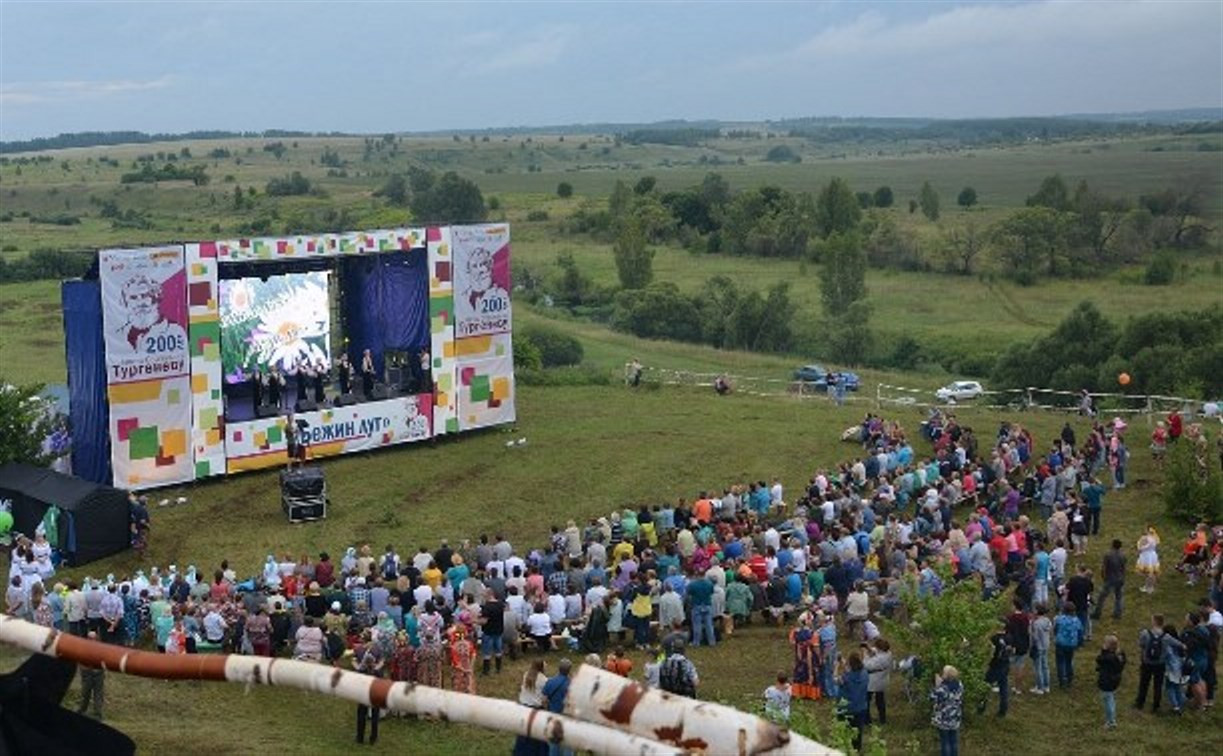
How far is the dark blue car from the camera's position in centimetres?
3625

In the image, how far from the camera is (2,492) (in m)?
23.4

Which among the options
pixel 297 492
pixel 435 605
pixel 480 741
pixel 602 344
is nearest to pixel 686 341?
pixel 602 344

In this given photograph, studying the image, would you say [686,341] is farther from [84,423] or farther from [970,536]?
[970,536]

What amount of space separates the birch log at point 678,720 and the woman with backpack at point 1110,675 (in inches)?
436

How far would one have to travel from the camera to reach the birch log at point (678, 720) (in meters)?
4.81

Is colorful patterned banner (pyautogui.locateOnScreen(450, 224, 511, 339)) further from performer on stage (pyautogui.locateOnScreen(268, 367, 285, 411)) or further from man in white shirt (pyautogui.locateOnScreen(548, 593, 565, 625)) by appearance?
man in white shirt (pyautogui.locateOnScreen(548, 593, 565, 625))

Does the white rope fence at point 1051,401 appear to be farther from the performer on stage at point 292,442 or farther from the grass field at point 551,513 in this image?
the performer on stage at point 292,442

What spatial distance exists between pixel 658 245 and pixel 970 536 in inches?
2744

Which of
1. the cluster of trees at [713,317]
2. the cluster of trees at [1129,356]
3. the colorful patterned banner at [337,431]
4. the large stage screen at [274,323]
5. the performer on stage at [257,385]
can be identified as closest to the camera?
the large stage screen at [274,323]

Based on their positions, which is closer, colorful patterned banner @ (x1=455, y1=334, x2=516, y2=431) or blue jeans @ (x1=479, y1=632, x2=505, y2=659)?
→ blue jeans @ (x1=479, y1=632, x2=505, y2=659)

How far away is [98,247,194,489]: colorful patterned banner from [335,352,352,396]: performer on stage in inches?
144

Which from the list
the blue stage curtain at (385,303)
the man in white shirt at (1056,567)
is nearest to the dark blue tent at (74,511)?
the blue stage curtain at (385,303)

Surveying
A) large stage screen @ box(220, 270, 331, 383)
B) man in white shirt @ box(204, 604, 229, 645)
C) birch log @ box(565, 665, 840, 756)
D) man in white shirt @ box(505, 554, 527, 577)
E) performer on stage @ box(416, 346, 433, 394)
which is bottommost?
man in white shirt @ box(204, 604, 229, 645)

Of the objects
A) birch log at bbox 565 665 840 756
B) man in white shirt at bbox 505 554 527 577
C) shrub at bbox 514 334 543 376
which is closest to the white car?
shrub at bbox 514 334 543 376
